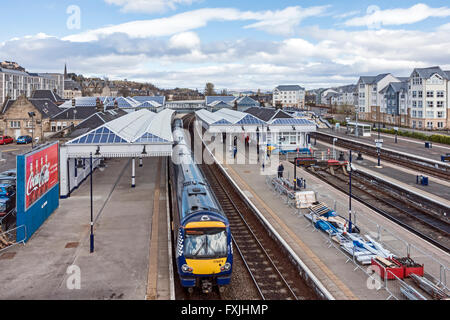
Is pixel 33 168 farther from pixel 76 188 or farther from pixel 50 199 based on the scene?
pixel 76 188

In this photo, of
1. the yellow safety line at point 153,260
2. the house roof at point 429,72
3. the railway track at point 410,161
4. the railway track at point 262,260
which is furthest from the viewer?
Answer: the house roof at point 429,72

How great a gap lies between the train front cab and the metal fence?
222 inches

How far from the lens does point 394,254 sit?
1722 centimetres

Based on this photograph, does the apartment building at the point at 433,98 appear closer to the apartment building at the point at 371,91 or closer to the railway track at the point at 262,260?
the apartment building at the point at 371,91

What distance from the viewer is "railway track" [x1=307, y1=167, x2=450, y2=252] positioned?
2150 cm

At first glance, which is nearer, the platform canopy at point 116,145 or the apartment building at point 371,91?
the platform canopy at point 116,145

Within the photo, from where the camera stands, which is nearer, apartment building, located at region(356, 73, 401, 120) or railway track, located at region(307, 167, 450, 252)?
railway track, located at region(307, 167, 450, 252)

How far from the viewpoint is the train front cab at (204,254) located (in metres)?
13.2

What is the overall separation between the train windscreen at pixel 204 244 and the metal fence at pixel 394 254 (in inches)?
231

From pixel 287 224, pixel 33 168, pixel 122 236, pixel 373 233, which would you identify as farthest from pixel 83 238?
pixel 373 233

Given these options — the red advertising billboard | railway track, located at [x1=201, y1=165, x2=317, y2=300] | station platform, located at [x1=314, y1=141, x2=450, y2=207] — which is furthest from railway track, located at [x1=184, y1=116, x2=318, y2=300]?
station platform, located at [x1=314, y1=141, x2=450, y2=207]

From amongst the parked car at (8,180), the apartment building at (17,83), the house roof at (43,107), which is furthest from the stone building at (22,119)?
the apartment building at (17,83)

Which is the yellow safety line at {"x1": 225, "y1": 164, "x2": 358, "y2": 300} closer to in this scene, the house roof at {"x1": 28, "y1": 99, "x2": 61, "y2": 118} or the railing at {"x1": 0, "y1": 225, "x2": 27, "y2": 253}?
the railing at {"x1": 0, "y1": 225, "x2": 27, "y2": 253}
